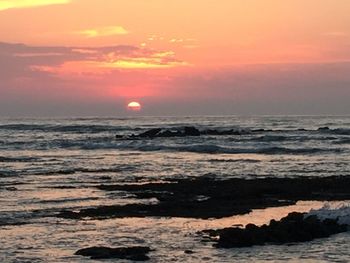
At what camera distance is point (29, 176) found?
3334cm

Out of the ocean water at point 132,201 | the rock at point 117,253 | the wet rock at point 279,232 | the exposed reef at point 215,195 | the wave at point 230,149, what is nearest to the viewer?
the rock at point 117,253

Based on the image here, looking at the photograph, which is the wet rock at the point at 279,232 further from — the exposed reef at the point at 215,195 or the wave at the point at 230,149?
the wave at the point at 230,149

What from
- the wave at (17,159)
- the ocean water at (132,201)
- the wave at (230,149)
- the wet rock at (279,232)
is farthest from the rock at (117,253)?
the wave at (230,149)

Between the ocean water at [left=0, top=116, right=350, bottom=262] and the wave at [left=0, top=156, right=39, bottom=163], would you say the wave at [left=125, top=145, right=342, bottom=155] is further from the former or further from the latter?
the wave at [left=0, top=156, right=39, bottom=163]

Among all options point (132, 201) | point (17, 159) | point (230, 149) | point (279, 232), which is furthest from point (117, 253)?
point (230, 149)

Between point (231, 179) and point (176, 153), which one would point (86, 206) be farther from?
point (176, 153)

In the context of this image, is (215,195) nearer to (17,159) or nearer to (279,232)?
(279,232)

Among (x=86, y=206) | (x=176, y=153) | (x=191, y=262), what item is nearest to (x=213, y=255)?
(x=191, y=262)

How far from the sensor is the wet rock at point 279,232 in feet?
50.3

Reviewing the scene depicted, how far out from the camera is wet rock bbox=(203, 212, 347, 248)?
15320 millimetres

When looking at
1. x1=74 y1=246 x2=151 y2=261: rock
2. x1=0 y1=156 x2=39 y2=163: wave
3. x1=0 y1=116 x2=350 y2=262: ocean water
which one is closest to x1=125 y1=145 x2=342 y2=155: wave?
x1=0 y1=116 x2=350 y2=262: ocean water

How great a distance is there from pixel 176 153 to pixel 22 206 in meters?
33.0

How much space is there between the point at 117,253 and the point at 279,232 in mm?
3972

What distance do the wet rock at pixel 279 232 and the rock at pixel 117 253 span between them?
1.88 m
